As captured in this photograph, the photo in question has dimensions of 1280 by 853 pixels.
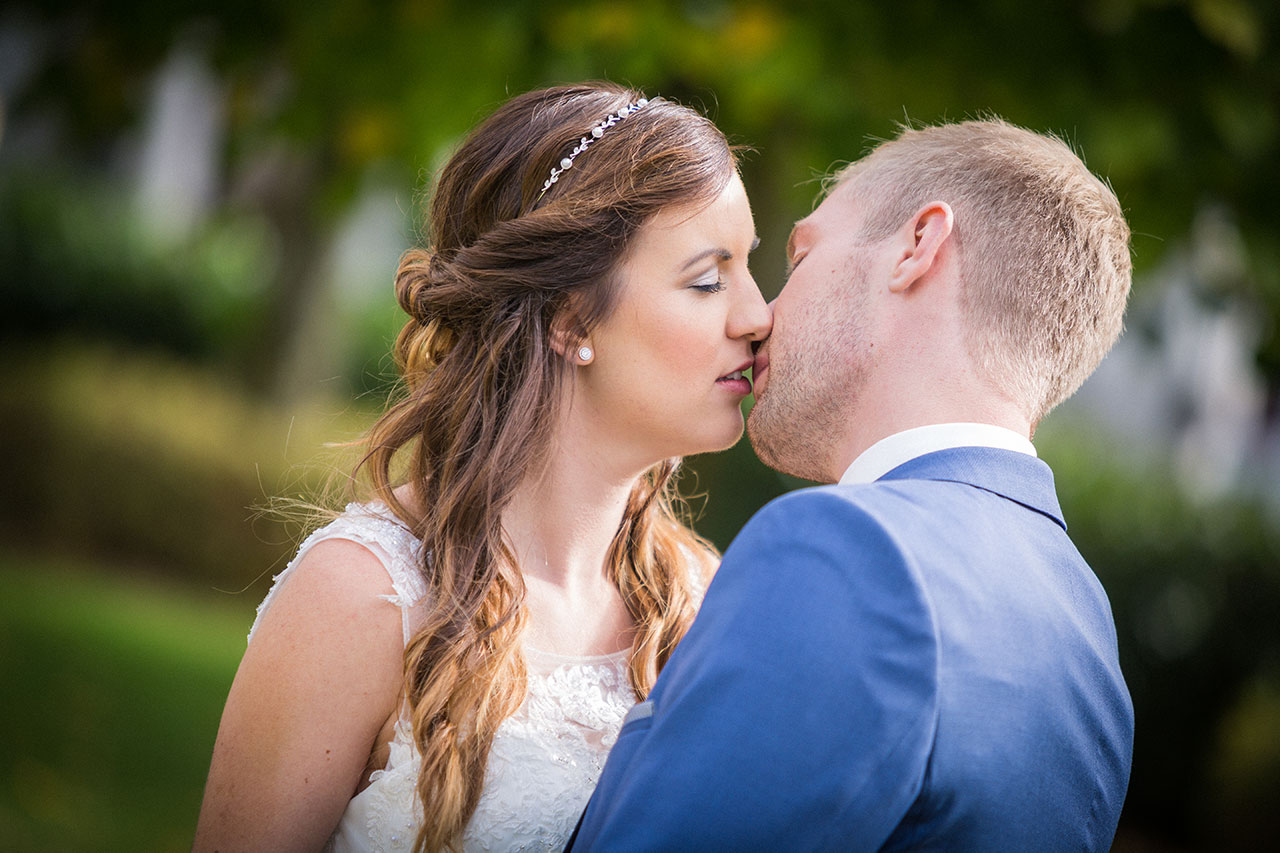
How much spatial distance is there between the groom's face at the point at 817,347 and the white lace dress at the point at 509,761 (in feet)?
2.35

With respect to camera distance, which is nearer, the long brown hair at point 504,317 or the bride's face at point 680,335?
the long brown hair at point 504,317

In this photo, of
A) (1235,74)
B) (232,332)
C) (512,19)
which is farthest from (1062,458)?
(232,332)

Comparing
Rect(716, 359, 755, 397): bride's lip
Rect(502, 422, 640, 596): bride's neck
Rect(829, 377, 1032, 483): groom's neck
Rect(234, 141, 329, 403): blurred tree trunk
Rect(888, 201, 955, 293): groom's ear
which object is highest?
Rect(888, 201, 955, 293): groom's ear

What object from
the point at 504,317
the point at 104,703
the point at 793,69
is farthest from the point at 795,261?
the point at 104,703

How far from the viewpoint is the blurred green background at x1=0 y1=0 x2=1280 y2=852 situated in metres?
4.14

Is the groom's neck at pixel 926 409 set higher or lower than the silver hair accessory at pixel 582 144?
lower

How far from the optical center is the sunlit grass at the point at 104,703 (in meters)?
5.75

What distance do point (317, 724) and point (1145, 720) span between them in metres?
6.21

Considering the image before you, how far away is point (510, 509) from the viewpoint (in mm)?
2781

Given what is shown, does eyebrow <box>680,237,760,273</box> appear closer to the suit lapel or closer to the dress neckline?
the suit lapel

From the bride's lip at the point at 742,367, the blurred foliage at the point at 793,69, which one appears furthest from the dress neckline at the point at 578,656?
the blurred foliage at the point at 793,69

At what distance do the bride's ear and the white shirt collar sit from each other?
2.65 ft

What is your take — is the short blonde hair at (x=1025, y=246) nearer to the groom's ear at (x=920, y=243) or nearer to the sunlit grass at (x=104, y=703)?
the groom's ear at (x=920, y=243)

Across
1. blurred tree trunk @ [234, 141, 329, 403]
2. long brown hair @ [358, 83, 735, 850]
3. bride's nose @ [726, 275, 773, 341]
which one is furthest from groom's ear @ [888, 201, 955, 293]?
blurred tree trunk @ [234, 141, 329, 403]
